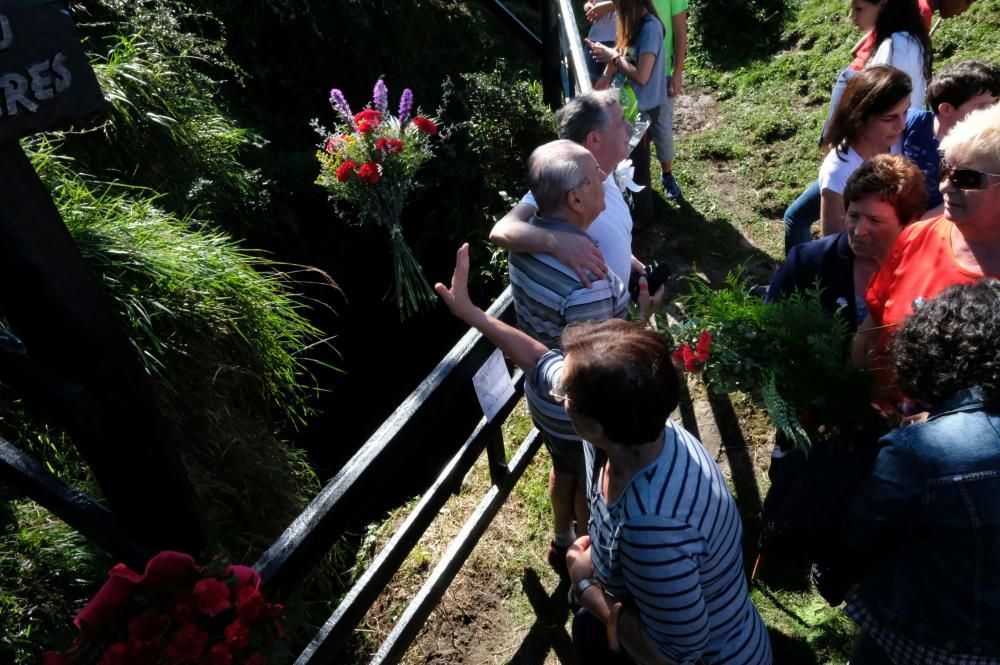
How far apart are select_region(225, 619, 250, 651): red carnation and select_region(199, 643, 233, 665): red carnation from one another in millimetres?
21

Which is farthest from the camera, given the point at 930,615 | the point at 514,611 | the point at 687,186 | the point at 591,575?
the point at 687,186

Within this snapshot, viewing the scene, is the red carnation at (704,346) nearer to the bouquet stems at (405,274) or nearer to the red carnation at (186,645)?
the red carnation at (186,645)

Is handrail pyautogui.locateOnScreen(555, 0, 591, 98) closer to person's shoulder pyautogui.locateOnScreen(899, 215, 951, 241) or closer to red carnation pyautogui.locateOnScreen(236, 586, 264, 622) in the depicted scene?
person's shoulder pyautogui.locateOnScreen(899, 215, 951, 241)

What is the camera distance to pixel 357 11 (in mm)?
5930

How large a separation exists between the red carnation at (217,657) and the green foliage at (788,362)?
1.52 meters

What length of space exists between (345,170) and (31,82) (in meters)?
3.05

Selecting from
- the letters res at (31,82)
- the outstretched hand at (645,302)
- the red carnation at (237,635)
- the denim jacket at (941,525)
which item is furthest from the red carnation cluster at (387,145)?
the denim jacket at (941,525)

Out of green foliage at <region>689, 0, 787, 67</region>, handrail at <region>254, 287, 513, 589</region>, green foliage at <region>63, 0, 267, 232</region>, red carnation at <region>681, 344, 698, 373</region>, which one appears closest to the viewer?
handrail at <region>254, 287, 513, 589</region>

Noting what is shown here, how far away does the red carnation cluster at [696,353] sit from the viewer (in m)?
2.27

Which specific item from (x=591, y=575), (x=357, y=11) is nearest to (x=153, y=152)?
(x=357, y=11)

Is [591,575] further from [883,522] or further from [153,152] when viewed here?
[153,152]

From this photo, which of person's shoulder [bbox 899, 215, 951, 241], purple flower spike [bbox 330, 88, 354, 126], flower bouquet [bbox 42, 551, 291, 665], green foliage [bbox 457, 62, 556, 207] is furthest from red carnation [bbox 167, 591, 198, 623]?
green foliage [bbox 457, 62, 556, 207]

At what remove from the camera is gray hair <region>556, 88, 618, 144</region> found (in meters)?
2.75

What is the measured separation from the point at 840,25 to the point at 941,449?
20.7ft
